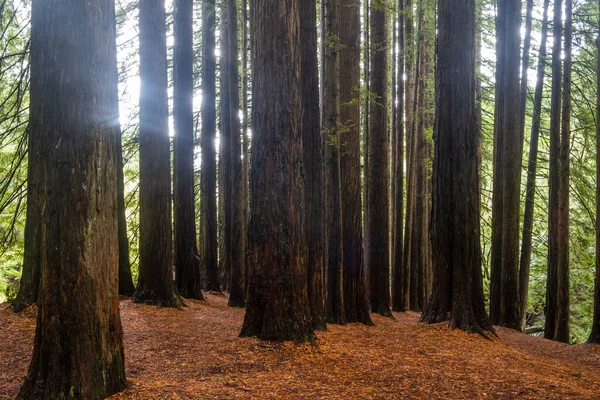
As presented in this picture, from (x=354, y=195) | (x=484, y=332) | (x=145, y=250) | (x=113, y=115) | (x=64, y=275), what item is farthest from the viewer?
(x=354, y=195)

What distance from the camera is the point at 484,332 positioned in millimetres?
8406

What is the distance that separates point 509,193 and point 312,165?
5.97m

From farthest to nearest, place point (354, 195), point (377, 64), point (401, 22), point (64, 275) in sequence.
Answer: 1. point (401, 22)
2. point (377, 64)
3. point (354, 195)
4. point (64, 275)

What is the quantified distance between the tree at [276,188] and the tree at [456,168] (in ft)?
11.5

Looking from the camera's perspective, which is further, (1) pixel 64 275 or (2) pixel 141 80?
(2) pixel 141 80

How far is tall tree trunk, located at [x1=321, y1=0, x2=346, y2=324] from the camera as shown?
9.40 metres

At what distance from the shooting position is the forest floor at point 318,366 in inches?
188

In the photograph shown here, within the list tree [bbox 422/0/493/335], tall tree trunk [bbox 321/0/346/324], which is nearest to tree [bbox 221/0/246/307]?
tall tree trunk [bbox 321/0/346/324]

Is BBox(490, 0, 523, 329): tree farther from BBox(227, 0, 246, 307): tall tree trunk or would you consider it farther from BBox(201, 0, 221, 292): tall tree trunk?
BBox(201, 0, 221, 292): tall tree trunk

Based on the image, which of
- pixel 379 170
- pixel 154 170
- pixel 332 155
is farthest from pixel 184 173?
pixel 379 170

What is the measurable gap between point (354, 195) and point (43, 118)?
7.20 m

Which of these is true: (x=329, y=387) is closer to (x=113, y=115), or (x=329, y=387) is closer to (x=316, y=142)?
(x=113, y=115)

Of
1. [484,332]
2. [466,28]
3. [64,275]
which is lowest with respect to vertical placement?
[484,332]

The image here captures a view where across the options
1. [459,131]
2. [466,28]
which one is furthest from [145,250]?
[466,28]
